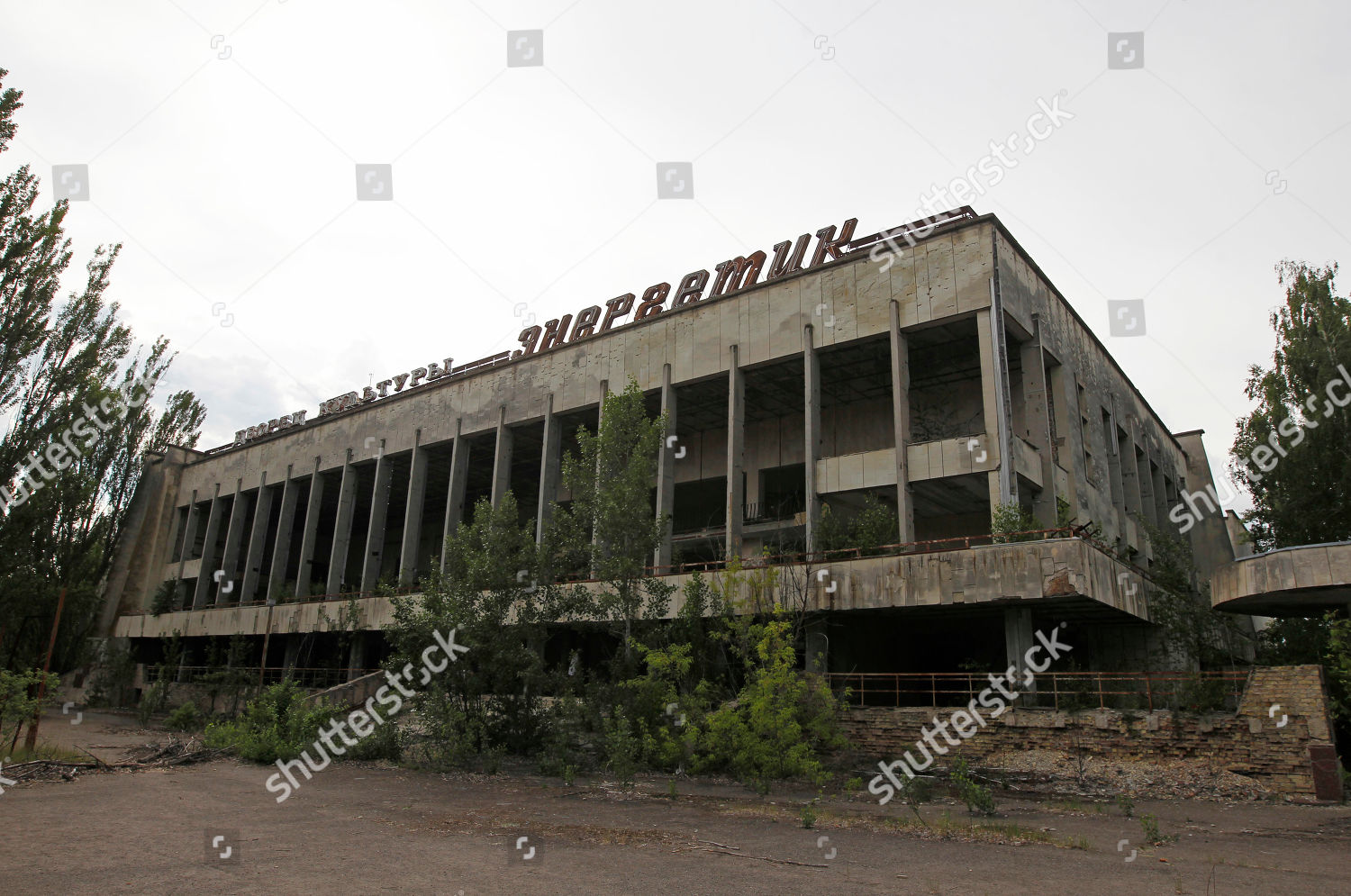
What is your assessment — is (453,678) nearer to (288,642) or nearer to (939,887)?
(939,887)

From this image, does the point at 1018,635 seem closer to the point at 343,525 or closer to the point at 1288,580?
the point at 1288,580

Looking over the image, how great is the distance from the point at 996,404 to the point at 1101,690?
8.86 m

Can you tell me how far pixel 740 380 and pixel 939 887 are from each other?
22071 mm

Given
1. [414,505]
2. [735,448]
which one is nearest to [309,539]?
[414,505]

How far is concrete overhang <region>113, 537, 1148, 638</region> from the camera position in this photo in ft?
64.3

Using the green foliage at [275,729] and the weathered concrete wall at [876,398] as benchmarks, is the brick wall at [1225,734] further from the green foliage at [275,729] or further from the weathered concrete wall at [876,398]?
the green foliage at [275,729]

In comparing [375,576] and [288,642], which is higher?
[375,576]

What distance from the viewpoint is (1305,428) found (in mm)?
30875

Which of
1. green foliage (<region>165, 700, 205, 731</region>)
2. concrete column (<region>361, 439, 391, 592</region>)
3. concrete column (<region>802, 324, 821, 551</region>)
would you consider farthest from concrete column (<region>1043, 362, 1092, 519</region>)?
green foliage (<region>165, 700, 205, 731</region>)

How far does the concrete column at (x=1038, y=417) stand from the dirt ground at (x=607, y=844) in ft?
38.2

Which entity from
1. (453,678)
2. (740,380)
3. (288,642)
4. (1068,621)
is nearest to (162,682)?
(288,642)

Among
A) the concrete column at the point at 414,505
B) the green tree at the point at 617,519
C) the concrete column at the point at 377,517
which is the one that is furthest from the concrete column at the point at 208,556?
the green tree at the point at 617,519

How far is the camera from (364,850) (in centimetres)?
966

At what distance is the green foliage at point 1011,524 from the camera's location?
67.8 ft
